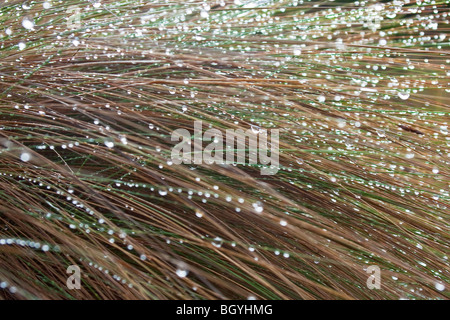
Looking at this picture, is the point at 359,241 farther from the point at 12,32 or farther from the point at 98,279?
the point at 12,32

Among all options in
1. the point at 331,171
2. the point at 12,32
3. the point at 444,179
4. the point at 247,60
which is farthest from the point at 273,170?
the point at 12,32

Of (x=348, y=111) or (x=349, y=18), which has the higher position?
(x=349, y=18)

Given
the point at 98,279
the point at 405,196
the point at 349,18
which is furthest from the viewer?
the point at 349,18

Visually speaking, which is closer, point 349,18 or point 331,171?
point 331,171

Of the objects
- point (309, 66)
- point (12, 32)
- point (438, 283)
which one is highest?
point (12, 32)

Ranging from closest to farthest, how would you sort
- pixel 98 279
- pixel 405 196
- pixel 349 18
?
Result: pixel 98 279
pixel 405 196
pixel 349 18

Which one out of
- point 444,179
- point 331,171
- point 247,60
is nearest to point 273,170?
point 331,171
